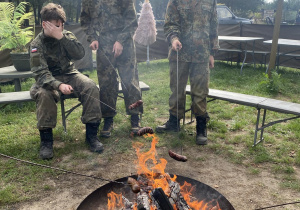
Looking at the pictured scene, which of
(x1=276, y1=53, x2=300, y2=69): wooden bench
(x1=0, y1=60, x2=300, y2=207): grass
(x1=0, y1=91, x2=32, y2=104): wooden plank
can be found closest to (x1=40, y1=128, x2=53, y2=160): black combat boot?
(x1=0, y1=60, x2=300, y2=207): grass

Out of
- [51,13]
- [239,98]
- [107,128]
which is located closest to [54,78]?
[51,13]

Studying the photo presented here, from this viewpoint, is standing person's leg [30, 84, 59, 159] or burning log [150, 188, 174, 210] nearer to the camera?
burning log [150, 188, 174, 210]

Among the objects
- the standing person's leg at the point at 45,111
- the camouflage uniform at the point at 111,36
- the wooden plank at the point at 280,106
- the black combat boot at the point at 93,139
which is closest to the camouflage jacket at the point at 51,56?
the standing person's leg at the point at 45,111

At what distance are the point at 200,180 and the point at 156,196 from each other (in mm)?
1405

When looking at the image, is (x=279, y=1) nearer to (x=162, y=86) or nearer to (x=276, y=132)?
(x=162, y=86)

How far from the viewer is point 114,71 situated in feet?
14.7

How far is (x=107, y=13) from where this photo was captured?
14.2ft

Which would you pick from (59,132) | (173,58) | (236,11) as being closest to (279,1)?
(173,58)

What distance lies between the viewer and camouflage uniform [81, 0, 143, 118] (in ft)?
14.2

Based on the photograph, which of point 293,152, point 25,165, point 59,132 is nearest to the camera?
point 25,165

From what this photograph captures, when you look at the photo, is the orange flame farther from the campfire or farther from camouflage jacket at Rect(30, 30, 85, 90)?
camouflage jacket at Rect(30, 30, 85, 90)

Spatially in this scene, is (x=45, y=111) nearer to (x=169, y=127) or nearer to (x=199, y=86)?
(x=169, y=127)

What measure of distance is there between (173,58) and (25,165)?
8.99 ft

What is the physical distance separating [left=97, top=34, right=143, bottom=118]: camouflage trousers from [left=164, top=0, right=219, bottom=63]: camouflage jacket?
755mm
